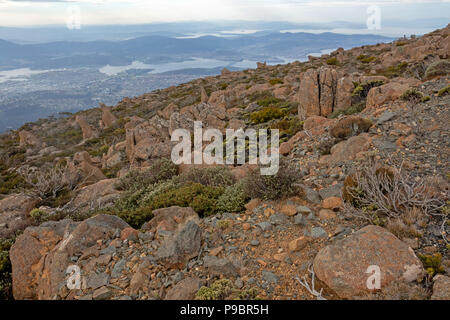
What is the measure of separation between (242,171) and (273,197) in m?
2.83

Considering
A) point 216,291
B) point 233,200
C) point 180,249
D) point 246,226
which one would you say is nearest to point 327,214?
point 246,226

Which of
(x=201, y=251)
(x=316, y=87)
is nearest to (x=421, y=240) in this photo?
(x=201, y=251)

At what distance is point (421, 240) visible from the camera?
4195mm

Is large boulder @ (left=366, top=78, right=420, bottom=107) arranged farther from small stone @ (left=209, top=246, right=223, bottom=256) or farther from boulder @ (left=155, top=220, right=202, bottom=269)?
boulder @ (left=155, top=220, right=202, bottom=269)

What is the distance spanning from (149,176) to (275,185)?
5931mm

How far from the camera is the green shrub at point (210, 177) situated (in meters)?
8.25

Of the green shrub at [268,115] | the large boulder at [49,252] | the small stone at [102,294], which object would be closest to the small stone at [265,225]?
the small stone at [102,294]

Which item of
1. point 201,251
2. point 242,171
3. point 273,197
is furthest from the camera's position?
point 242,171

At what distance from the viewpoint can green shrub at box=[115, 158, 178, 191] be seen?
400 inches

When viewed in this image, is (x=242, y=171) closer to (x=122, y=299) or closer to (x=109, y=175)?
(x=122, y=299)

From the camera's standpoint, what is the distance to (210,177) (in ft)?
28.0

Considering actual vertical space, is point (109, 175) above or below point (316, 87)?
below

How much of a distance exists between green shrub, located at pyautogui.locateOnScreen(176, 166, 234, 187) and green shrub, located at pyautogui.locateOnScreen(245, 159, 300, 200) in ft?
6.02

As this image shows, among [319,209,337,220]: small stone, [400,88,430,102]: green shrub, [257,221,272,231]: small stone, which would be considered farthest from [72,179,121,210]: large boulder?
[400,88,430,102]: green shrub
